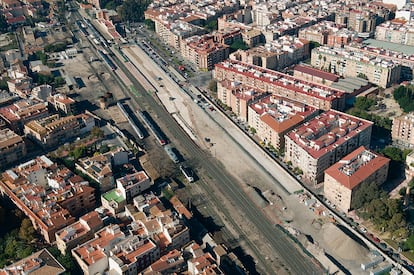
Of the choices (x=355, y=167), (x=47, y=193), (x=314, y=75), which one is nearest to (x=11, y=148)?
(x=47, y=193)

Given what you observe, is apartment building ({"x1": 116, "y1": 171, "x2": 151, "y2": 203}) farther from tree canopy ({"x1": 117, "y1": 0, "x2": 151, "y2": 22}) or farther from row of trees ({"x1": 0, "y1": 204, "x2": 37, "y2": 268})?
tree canopy ({"x1": 117, "y1": 0, "x2": 151, "y2": 22})

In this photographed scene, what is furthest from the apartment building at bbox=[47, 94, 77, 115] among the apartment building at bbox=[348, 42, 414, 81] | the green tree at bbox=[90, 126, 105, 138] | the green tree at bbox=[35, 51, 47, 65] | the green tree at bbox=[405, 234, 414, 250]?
the green tree at bbox=[405, 234, 414, 250]

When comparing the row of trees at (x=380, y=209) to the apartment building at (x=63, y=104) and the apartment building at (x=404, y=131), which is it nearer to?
the apartment building at (x=404, y=131)

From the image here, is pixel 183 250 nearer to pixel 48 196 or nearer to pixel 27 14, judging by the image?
pixel 48 196

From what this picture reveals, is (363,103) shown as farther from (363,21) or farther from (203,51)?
(363,21)

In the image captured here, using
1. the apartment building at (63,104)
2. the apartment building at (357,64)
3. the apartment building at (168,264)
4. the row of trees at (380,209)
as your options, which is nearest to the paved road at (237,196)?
the apartment building at (168,264)

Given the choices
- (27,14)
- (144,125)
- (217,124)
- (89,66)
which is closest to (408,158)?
(217,124)
